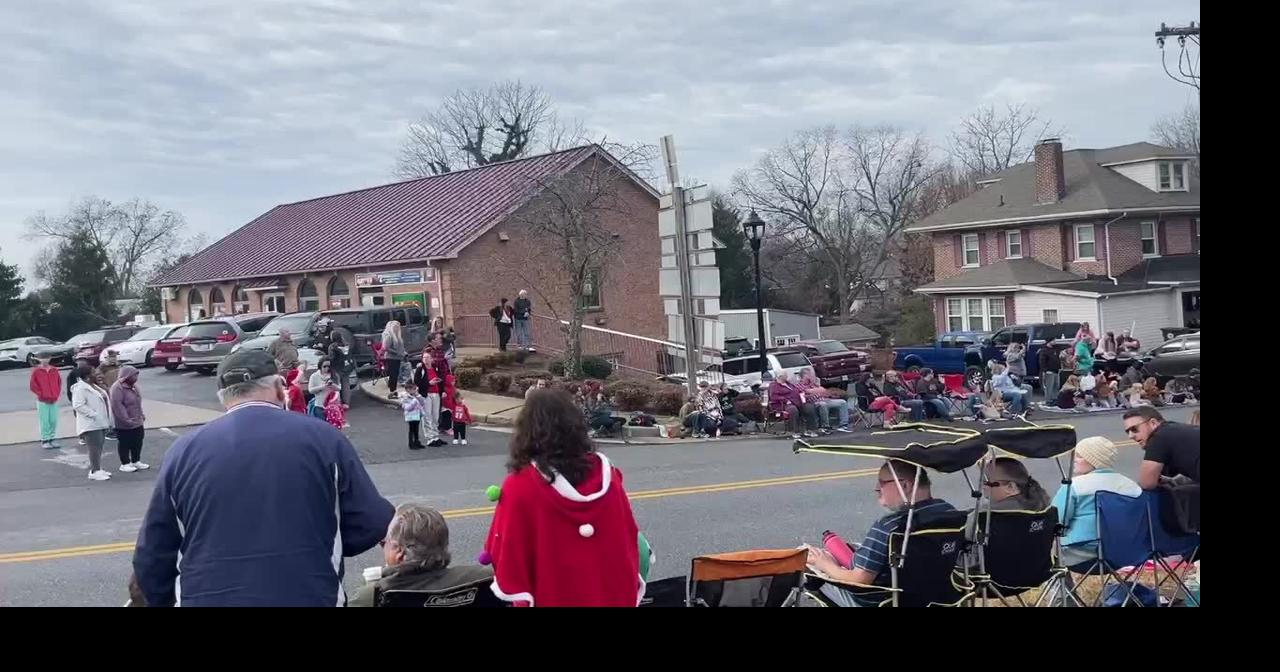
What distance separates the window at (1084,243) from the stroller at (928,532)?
39232 millimetres

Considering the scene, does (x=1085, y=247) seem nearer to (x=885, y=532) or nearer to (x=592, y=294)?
(x=592, y=294)

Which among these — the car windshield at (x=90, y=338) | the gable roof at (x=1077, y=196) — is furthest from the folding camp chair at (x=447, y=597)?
the gable roof at (x=1077, y=196)

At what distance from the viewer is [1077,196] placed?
43.4 m

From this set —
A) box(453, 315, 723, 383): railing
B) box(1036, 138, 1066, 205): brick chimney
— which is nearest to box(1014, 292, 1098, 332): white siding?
box(1036, 138, 1066, 205): brick chimney

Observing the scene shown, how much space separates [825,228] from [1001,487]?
61.6 meters

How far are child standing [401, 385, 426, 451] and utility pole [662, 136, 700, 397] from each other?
5.54m

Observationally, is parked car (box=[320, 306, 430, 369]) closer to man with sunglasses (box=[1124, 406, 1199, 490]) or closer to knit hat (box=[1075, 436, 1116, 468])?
knit hat (box=[1075, 436, 1116, 468])

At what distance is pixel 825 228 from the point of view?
66938 millimetres

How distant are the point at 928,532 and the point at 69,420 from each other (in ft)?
62.3

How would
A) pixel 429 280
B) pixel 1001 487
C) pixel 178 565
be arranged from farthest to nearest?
1. pixel 429 280
2. pixel 1001 487
3. pixel 178 565
